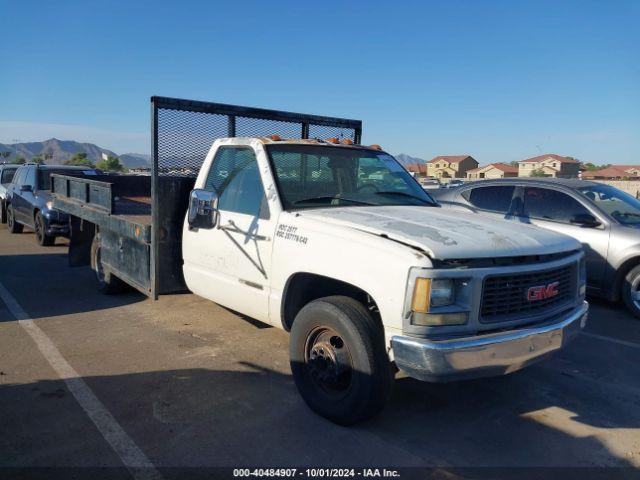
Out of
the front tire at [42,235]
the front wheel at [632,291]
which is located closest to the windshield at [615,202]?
the front wheel at [632,291]

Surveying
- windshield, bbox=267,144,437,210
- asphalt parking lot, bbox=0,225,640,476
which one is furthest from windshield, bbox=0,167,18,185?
windshield, bbox=267,144,437,210

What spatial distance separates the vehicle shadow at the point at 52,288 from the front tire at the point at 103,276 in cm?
11

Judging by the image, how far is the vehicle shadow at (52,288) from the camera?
6.52 m

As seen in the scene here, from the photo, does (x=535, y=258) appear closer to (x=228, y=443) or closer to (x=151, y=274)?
(x=228, y=443)

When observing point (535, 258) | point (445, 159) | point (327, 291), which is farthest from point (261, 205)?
point (445, 159)

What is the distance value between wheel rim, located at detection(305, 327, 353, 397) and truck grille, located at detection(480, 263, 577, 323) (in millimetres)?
960

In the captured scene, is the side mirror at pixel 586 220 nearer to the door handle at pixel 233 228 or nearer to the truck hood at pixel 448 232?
the truck hood at pixel 448 232

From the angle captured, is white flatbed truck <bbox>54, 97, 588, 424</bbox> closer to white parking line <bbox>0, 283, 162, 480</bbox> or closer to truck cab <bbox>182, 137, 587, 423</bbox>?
truck cab <bbox>182, 137, 587, 423</bbox>

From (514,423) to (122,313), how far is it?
14.9ft

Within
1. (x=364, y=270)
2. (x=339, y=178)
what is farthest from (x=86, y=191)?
(x=364, y=270)

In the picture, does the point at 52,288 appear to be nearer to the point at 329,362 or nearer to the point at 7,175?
the point at 329,362

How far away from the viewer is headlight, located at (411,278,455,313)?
3.08 meters

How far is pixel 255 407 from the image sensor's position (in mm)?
3918

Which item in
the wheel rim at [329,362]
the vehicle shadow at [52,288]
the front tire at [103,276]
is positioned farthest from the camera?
the front tire at [103,276]
